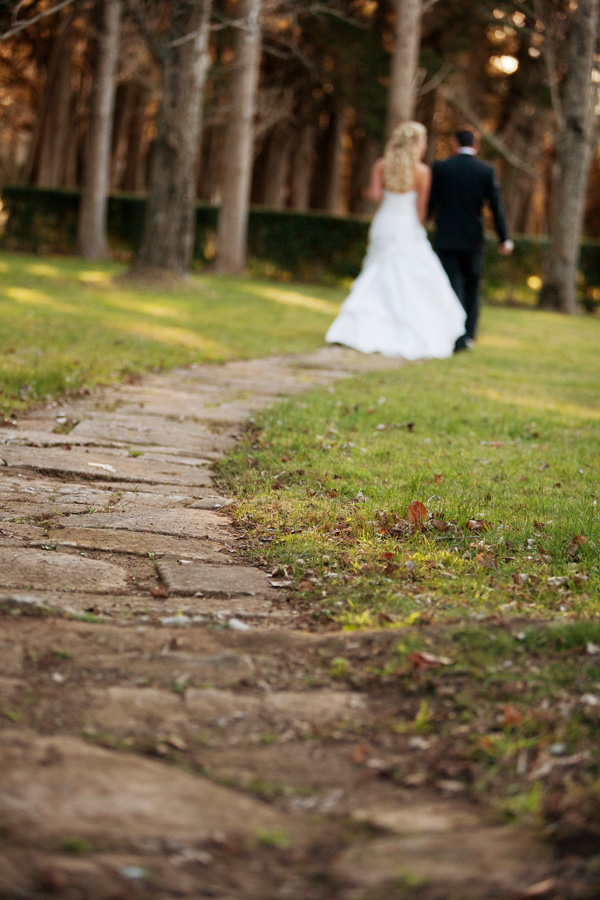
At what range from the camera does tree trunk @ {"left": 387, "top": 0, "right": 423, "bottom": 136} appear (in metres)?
17.2

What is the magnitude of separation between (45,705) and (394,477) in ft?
8.94

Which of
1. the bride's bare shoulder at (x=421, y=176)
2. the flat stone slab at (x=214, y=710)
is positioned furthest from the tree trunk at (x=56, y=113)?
the flat stone slab at (x=214, y=710)

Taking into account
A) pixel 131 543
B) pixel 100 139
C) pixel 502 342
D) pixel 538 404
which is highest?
pixel 100 139

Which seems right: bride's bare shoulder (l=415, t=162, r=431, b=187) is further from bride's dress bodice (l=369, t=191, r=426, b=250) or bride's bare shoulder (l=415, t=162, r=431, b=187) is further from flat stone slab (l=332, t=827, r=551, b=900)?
flat stone slab (l=332, t=827, r=551, b=900)

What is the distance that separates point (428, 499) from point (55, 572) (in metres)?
1.85

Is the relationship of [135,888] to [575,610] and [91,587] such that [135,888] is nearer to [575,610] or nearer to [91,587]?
[91,587]

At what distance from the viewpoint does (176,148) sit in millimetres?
14172

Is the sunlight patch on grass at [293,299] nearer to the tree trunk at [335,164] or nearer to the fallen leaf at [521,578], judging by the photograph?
the tree trunk at [335,164]

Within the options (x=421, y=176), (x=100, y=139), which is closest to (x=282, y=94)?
(x=100, y=139)

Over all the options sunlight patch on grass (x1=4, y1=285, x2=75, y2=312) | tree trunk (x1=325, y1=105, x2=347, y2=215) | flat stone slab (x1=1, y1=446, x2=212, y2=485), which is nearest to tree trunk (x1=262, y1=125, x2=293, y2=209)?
tree trunk (x1=325, y1=105, x2=347, y2=215)

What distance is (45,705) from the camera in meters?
2.37

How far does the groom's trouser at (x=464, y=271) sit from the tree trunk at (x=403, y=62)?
7378 mm

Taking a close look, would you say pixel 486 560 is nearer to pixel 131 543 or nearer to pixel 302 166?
pixel 131 543

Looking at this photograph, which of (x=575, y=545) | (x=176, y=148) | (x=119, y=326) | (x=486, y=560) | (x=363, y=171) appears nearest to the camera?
(x=486, y=560)
